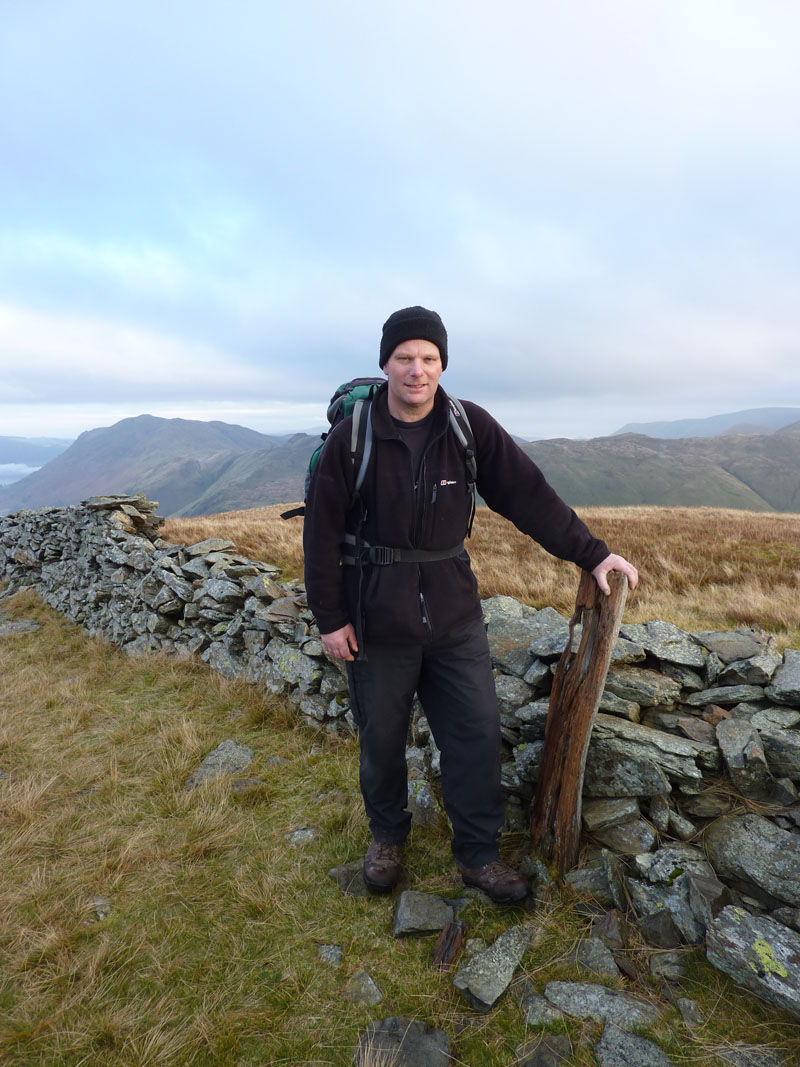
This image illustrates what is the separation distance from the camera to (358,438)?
3273mm

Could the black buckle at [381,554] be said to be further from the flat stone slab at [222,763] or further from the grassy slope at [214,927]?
the flat stone slab at [222,763]

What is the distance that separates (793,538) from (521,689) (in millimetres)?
10557

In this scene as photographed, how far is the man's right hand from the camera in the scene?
3.47m

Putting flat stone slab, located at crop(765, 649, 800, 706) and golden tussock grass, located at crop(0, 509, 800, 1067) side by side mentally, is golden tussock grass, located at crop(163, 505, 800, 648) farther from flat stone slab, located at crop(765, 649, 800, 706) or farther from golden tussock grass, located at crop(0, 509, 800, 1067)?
flat stone slab, located at crop(765, 649, 800, 706)

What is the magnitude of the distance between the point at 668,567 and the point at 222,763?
691cm

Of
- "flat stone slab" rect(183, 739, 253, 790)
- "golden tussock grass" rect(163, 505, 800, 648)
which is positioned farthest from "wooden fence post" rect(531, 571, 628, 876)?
"flat stone slab" rect(183, 739, 253, 790)

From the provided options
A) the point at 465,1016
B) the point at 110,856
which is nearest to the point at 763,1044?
the point at 465,1016

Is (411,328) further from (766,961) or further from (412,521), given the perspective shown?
(766,961)

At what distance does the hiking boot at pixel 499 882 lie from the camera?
3.52 metres

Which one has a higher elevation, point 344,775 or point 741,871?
point 741,871

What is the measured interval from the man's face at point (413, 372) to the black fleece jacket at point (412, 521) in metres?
0.18

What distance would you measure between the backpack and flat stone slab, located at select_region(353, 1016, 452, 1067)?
2891mm

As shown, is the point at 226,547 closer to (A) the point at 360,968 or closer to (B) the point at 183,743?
(B) the point at 183,743

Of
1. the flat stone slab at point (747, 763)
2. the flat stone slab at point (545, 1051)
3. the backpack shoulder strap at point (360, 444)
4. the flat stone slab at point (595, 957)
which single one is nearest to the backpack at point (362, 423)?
the backpack shoulder strap at point (360, 444)
